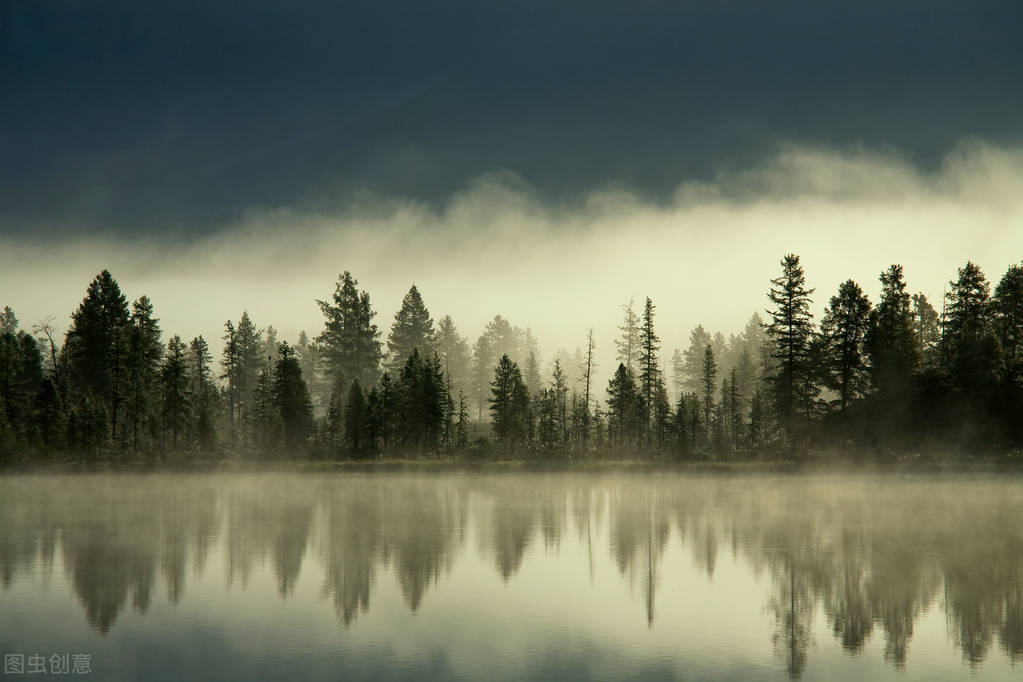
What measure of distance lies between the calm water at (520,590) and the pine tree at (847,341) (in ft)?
121

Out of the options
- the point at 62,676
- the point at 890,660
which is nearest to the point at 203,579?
the point at 62,676

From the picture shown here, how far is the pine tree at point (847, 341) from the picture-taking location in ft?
281

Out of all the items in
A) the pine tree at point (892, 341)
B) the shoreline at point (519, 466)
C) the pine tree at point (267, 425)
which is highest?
the pine tree at point (892, 341)

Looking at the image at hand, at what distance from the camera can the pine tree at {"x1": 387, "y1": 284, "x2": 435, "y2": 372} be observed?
137 meters

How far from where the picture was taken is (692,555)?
103ft

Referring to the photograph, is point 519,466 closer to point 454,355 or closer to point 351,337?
point 351,337

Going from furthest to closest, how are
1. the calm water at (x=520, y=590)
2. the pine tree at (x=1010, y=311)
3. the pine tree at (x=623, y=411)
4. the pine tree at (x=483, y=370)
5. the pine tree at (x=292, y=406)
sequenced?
the pine tree at (x=483, y=370) < the pine tree at (x=623, y=411) < the pine tree at (x=292, y=406) < the pine tree at (x=1010, y=311) < the calm water at (x=520, y=590)

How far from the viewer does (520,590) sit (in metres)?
25.5

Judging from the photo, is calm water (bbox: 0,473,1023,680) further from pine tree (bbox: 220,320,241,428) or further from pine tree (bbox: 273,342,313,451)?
pine tree (bbox: 220,320,241,428)

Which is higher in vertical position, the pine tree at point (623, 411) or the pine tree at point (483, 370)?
the pine tree at point (483, 370)

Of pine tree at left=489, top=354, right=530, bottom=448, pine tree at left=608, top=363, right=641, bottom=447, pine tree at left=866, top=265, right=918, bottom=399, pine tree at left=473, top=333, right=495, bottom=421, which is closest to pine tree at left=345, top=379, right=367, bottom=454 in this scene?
pine tree at left=489, top=354, right=530, bottom=448

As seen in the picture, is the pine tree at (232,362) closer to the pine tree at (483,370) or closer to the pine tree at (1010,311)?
the pine tree at (483,370)

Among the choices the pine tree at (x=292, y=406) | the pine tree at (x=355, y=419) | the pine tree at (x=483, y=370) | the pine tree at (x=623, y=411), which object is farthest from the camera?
the pine tree at (x=483, y=370)

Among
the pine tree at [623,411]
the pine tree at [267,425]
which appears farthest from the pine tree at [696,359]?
the pine tree at [267,425]
